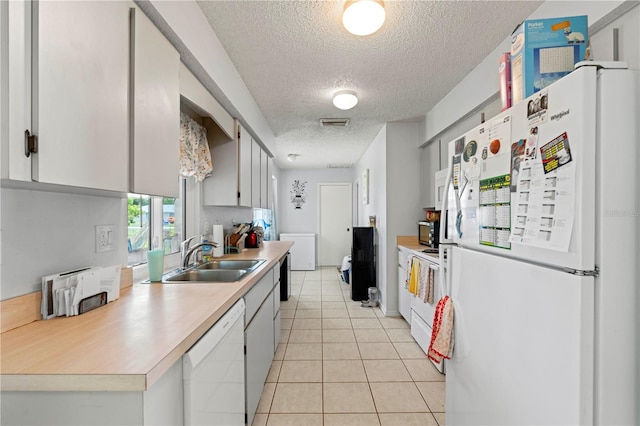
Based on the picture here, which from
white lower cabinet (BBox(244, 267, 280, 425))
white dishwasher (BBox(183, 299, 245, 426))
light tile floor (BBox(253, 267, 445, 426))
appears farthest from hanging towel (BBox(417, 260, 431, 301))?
white dishwasher (BBox(183, 299, 245, 426))

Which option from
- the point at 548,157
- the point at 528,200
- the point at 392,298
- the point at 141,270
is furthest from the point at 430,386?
the point at 141,270

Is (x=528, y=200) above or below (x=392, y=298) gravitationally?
above

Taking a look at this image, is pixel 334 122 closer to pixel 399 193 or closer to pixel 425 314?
pixel 399 193

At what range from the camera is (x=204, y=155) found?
7.85ft

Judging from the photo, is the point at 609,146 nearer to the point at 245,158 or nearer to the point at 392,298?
the point at 245,158

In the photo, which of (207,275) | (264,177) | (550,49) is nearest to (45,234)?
(207,275)

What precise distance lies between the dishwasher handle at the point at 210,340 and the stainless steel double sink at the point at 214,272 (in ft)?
1.39

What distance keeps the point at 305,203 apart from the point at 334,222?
85cm

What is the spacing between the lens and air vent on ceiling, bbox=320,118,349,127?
142 inches

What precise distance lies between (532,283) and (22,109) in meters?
1.55

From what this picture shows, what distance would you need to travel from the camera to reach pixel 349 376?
92.0 inches

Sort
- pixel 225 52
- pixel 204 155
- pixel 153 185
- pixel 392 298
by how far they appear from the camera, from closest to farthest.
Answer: pixel 153 185, pixel 225 52, pixel 204 155, pixel 392 298

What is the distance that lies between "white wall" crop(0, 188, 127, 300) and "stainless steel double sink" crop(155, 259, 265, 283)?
1.63 ft

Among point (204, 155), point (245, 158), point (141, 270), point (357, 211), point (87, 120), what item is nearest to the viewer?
point (87, 120)
